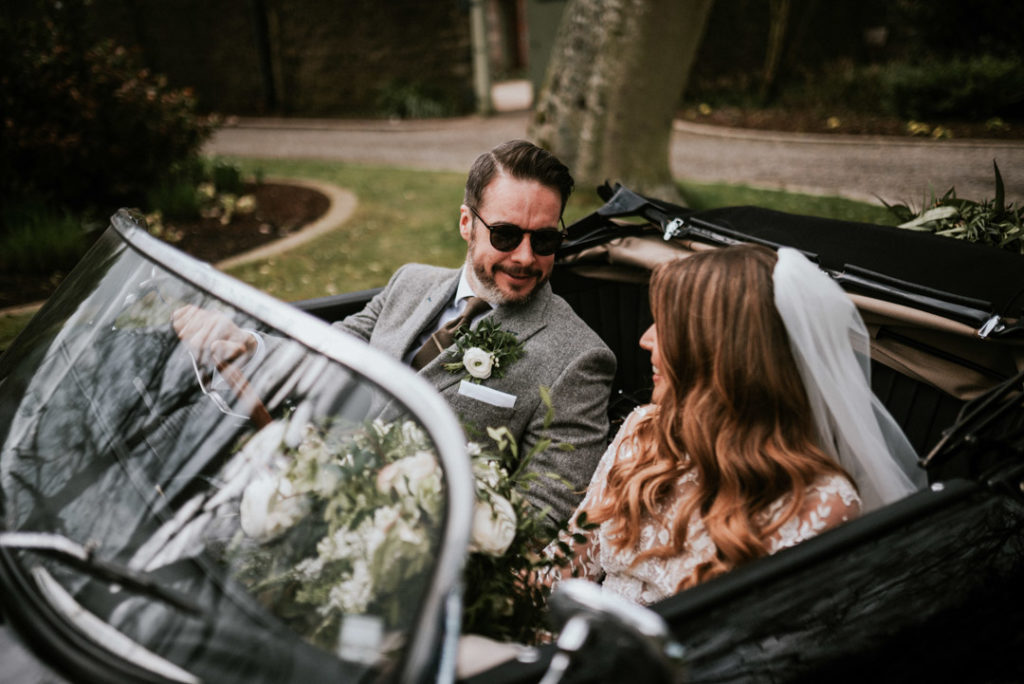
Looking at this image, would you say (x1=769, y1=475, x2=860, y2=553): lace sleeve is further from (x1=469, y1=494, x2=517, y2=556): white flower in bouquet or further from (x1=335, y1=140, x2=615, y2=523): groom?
(x1=335, y1=140, x2=615, y2=523): groom

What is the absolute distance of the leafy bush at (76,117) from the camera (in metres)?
7.22

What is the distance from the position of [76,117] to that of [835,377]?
809 centimetres

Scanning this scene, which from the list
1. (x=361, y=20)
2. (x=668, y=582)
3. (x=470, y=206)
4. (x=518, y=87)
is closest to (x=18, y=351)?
(x=470, y=206)

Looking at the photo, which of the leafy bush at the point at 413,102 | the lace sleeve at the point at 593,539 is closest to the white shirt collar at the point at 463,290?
the lace sleeve at the point at 593,539

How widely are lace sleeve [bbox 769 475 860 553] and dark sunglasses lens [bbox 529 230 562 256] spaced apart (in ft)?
4.12

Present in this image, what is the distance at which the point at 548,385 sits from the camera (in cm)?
250

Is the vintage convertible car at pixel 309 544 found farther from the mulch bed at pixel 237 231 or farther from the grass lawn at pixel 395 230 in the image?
the mulch bed at pixel 237 231

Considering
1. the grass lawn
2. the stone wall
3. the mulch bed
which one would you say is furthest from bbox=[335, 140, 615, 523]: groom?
the stone wall

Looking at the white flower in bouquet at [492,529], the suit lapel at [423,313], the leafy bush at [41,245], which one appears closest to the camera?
the white flower in bouquet at [492,529]

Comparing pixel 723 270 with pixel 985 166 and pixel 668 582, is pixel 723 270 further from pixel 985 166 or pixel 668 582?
pixel 985 166

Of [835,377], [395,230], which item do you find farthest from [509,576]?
[395,230]

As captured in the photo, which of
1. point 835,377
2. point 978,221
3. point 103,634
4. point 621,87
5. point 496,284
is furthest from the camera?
point 621,87

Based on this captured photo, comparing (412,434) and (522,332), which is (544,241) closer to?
(522,332)

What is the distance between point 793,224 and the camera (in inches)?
116
